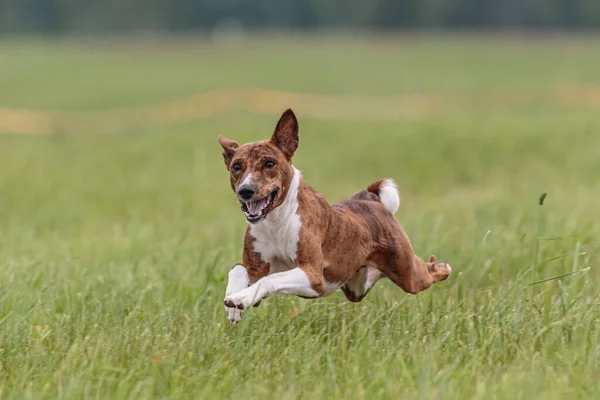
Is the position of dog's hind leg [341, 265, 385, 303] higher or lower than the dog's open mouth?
lower

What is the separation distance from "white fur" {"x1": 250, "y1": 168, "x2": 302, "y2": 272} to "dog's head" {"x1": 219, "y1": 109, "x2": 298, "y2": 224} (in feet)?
0.18

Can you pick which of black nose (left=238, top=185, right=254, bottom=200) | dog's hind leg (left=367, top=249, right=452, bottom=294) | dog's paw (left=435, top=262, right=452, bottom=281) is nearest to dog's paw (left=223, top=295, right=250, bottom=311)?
black nose (left=238, top=185, right=254, bottom=200)

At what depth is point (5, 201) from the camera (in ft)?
44.2

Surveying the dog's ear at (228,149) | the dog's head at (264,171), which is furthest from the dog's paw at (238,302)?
the dog's ear at (228,149)

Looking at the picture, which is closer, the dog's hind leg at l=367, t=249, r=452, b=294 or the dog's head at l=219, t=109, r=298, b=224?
the dog's head at l=219, t=109, r=298, b=224

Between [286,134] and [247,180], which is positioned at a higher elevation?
[286,134]

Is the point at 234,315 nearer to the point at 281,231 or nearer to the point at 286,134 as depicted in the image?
the point at 281,231

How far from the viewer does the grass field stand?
15.1ft

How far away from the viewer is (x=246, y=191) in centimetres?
473

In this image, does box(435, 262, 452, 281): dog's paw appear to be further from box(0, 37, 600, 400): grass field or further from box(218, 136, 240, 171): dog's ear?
box(218, 136, 240, 171): dog's ear

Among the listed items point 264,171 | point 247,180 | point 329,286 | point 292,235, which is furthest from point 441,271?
point 247,180

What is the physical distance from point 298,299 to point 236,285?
1095mm

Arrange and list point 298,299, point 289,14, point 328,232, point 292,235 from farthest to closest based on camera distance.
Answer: point 289,14
point 298,299
point 328,232
point 292,235

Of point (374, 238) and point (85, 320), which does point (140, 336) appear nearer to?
point (85, 320)
